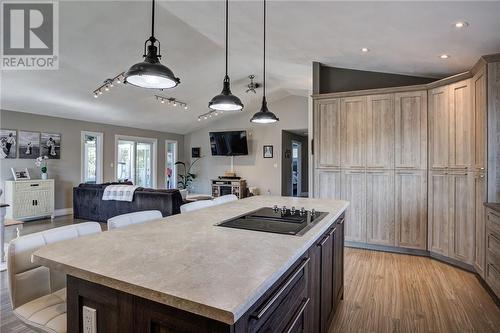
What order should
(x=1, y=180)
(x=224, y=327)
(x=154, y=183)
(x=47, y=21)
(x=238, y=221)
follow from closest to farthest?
1. (x=224, y=327)
2. (x=238, y=221)
3. (x=47, y=21)
4. (x=1, y=180)
5. (x=154, y=183)

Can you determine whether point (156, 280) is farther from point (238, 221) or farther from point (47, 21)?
point (47, 21)

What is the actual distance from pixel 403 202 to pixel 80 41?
521cm

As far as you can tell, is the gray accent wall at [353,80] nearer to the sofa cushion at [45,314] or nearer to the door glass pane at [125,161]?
the sofa cushion at [45,314]

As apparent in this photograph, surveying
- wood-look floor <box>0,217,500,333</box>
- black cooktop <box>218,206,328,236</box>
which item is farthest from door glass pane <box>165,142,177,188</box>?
black cooktop <box>218,206,328,236</box>

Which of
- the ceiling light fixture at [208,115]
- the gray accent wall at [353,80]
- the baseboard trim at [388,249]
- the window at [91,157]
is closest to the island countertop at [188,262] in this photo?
the baseboard trim at [388,249]

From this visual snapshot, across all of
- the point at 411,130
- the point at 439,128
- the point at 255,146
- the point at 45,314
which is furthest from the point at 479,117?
the point at 255,146

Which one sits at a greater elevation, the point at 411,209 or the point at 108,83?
the point at 108,83

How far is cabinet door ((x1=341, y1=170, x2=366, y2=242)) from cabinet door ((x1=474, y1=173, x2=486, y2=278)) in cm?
135

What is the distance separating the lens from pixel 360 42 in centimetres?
337

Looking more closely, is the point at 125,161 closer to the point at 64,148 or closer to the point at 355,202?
the point at 64,148

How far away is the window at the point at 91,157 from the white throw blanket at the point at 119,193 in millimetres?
2063

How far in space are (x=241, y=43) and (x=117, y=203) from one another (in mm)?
3903

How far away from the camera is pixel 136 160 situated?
28.9 ft

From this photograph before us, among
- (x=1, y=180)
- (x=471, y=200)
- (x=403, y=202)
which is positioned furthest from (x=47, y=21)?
(x=471, y=200)
